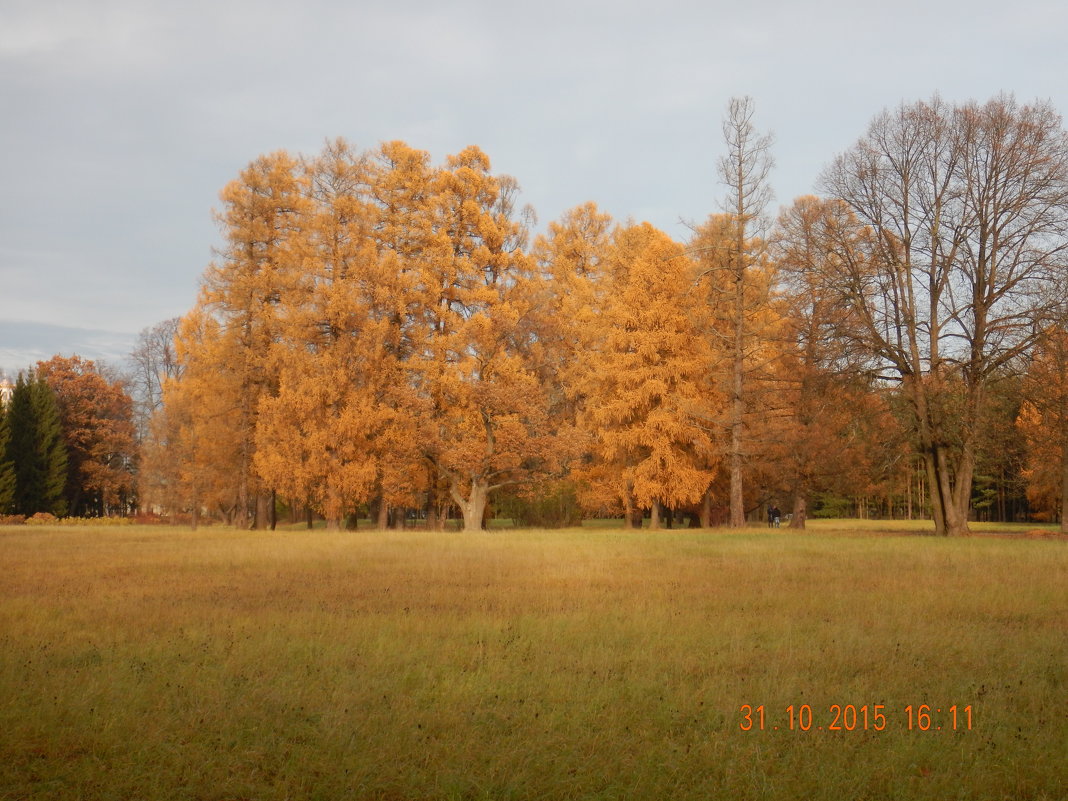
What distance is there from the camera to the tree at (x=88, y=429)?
56844mm

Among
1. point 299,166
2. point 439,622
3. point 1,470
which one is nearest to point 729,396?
point 299,166

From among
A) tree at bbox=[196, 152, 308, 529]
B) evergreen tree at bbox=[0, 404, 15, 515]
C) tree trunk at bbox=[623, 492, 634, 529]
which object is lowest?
tree trunk at bbox=[623, 492, 634, 529]

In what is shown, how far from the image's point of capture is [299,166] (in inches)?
1513

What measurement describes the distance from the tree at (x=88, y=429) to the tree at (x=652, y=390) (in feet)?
123

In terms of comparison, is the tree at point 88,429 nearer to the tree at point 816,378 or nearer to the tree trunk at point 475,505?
the tree trunk at point 475,505

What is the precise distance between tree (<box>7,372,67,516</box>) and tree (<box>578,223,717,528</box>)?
35405mm

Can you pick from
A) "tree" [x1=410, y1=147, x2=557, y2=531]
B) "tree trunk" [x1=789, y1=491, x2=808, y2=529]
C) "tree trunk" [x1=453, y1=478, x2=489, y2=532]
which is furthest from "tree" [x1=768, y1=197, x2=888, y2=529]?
"tree trunk" [x1=453, y1=478, x2=489, y2=532]

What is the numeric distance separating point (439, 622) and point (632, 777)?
17.6 feet

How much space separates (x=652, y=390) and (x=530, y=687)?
27.7m

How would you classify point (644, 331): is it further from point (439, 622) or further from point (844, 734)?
A: point (844, 734)

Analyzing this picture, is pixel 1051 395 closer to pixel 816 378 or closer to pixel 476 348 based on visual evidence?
pixel 816 378
